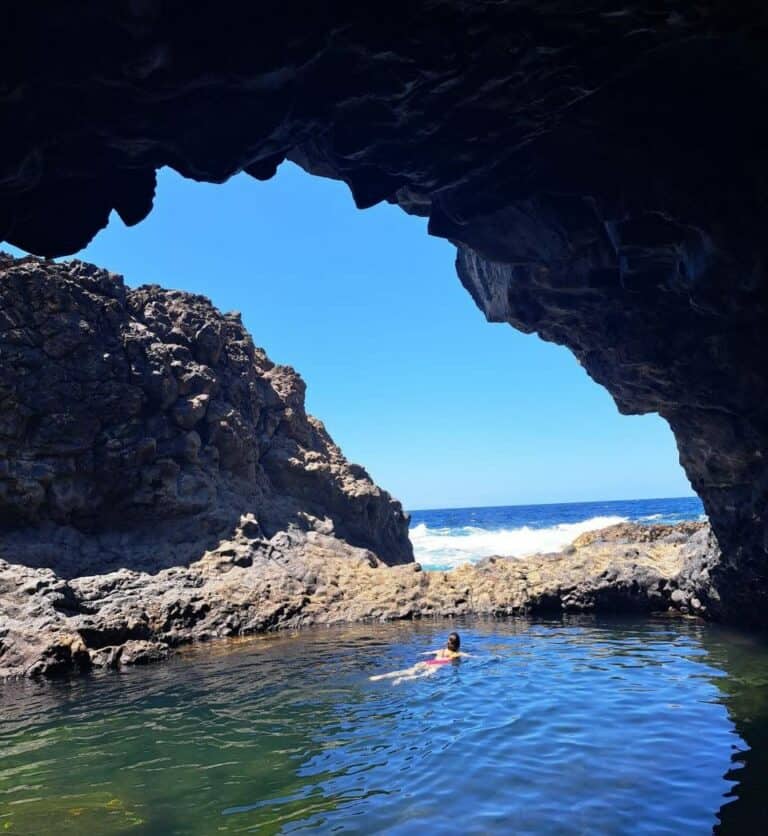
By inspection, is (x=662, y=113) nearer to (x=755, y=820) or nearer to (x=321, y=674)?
(x=755, y=820)

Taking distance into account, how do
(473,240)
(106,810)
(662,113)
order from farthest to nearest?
1. (473,240)
2. (662,113)
3. (106,810)

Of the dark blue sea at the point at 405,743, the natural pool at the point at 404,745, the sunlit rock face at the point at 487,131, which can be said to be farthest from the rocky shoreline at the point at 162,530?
the sunlit rock face at the point at 487,131

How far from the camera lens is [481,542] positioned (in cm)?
7606

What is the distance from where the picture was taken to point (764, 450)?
14.8 meters

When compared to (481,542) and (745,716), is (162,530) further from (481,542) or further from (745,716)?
(481,542)

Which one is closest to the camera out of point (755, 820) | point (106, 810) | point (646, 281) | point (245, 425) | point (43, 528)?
point (755, 820)

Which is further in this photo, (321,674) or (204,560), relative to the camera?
(204,560)

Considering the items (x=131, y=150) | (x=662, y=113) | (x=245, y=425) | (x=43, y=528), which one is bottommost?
(x=43, y=528)

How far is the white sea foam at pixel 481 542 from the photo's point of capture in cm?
6054

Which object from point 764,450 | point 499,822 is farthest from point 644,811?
point 764,450

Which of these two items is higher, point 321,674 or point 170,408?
point 170,408

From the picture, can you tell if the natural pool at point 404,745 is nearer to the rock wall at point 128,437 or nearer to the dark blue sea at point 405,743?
the dark blue sea at point 405,743

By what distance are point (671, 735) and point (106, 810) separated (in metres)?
7.69

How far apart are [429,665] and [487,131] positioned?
11079mm
